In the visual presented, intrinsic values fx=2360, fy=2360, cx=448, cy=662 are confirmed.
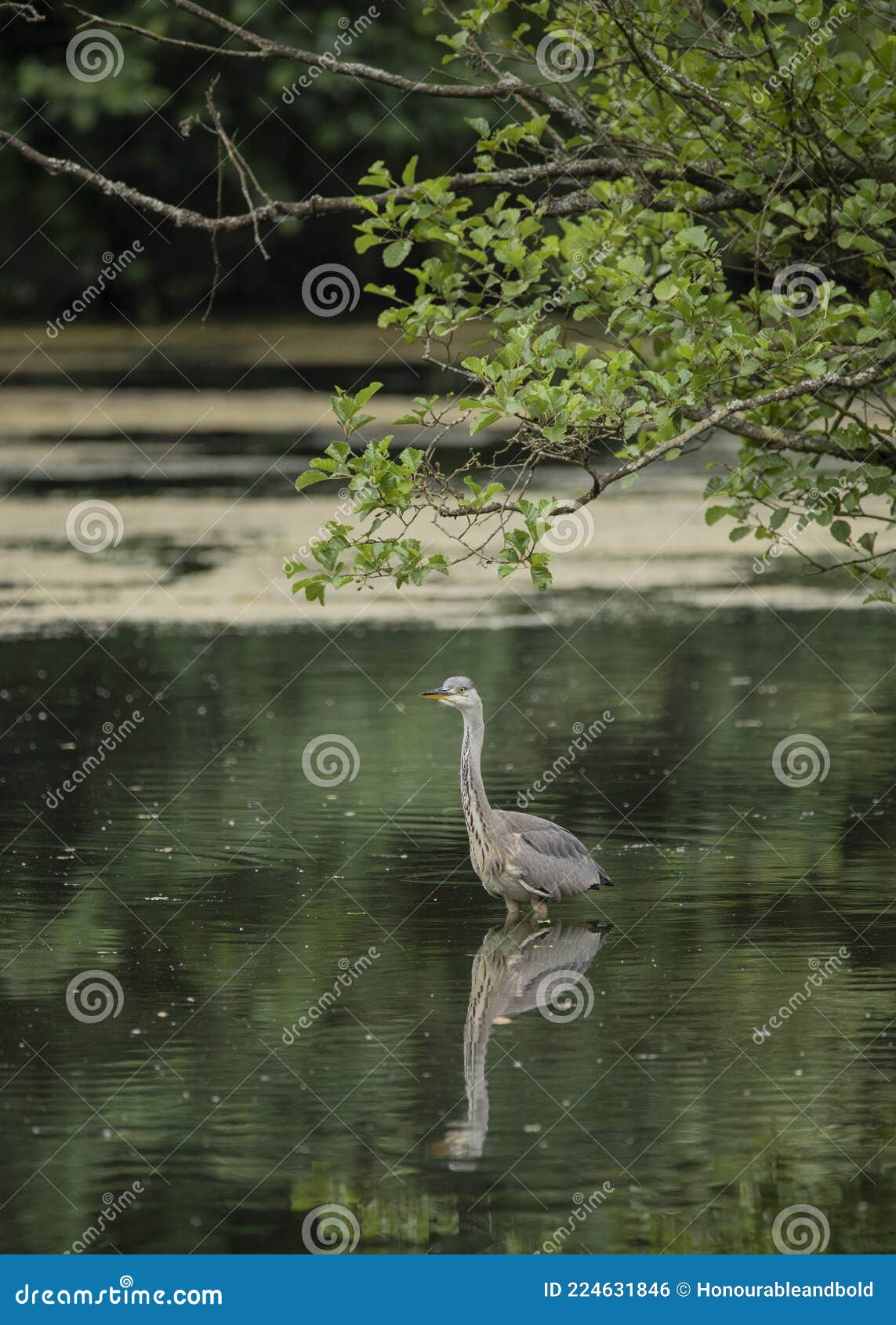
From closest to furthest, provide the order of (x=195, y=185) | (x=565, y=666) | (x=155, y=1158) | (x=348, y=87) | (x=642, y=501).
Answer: (x=155, y=1158), (x=565, y=666), (x=642, y=501), (x=348, y=87), (x=195, y=185)

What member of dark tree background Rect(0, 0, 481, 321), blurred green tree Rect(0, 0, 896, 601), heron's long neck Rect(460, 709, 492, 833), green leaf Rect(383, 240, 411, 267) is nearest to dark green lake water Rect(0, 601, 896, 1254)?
heron's long neck Rect(460, 709, 492, 833)

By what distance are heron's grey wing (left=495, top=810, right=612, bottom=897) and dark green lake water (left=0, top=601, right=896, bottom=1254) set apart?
149 mm

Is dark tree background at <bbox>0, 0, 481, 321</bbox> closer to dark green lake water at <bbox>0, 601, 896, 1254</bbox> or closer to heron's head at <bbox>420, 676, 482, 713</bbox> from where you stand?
dark green lake water at <bbox>0, 601, 896, 1254</bbox>

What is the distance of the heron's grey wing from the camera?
33.2 feet

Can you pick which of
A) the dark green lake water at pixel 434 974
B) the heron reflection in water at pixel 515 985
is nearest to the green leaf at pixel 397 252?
the dark green lake water at pixel 434 974

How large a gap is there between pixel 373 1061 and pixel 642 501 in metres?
20.0

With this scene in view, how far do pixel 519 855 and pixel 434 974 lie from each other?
98 cm

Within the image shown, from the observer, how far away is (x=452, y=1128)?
7473mm

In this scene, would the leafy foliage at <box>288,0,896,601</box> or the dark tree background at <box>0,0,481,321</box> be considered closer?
the leafy foliage at <box>288,0,896,601</box>

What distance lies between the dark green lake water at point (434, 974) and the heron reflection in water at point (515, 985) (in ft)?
0.07

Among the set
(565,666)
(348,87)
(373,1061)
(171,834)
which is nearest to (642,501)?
(565,666)

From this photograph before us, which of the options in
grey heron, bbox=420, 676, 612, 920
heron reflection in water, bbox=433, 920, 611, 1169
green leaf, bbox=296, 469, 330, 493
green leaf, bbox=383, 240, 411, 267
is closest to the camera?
heron reflection in water, bbox=433, 920, 611, 1169

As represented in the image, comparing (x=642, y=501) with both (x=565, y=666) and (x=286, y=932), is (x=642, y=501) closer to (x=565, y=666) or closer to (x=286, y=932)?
(x=565, y=666)

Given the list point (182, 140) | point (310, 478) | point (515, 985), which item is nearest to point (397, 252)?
point (310, 478)
